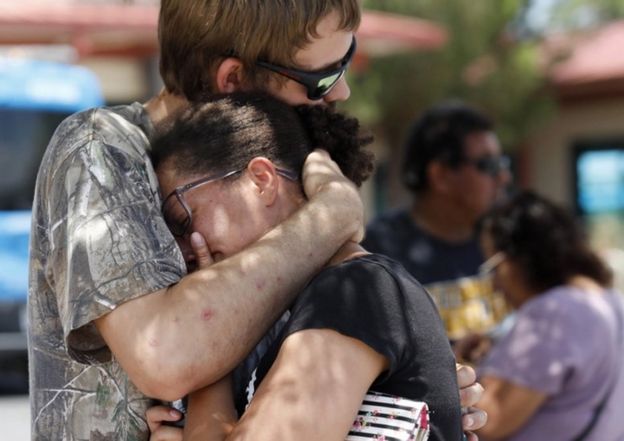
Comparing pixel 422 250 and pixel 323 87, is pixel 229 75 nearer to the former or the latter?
pixel 323 87

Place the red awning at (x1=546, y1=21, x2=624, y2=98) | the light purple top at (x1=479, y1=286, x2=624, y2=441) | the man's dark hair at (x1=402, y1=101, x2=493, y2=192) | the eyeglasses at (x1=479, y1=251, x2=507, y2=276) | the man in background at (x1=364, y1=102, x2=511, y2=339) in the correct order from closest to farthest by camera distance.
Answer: the light purple top at (x1=479, y1=286, x2=624, y2=441) → the eyeglasses at (x1=479, y1=251, x2=507, y2=276) → the man in background at (x1=364, y1=102, x2=511, y2=339) → the man's dark hair at (x1=402, y1=101, x2=493, y2=192) → the red awning at (x1=546, y1=21, x2=624, y2=98)

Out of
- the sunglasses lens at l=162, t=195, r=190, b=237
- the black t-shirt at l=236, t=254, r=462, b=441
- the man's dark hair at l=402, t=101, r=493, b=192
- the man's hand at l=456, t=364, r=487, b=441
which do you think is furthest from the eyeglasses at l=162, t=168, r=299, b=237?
the man's dark hair at l=402, t=101, r=493, b=192

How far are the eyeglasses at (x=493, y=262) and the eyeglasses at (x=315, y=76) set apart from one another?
2.23 m

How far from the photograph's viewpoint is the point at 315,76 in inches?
89.6

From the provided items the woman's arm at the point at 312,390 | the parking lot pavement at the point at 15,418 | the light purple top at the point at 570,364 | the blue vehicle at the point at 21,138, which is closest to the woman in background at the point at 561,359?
the light purple top at the point at 570,364

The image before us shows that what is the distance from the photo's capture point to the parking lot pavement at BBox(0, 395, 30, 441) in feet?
27.1

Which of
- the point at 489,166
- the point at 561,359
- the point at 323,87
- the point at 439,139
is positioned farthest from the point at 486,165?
the point at 323,87

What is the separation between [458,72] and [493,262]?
1133 centimetres

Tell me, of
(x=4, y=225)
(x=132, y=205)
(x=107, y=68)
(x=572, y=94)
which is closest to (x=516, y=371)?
(x=132, y=205)

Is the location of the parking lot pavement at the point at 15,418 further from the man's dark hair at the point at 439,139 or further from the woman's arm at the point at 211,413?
the woman's arm at the point at 211,413

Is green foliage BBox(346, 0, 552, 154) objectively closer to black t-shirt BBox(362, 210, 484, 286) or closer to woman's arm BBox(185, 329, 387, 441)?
black t-shirt BBox(362, 210, 484, 286)

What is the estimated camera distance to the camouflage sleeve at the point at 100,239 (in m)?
2.00

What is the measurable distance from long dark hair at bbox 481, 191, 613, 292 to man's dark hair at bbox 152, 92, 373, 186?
209 cm

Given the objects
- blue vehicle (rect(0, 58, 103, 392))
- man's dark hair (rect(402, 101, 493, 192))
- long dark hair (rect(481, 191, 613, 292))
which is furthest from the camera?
blue vehicle (rect(0, 58, 103, 392))
